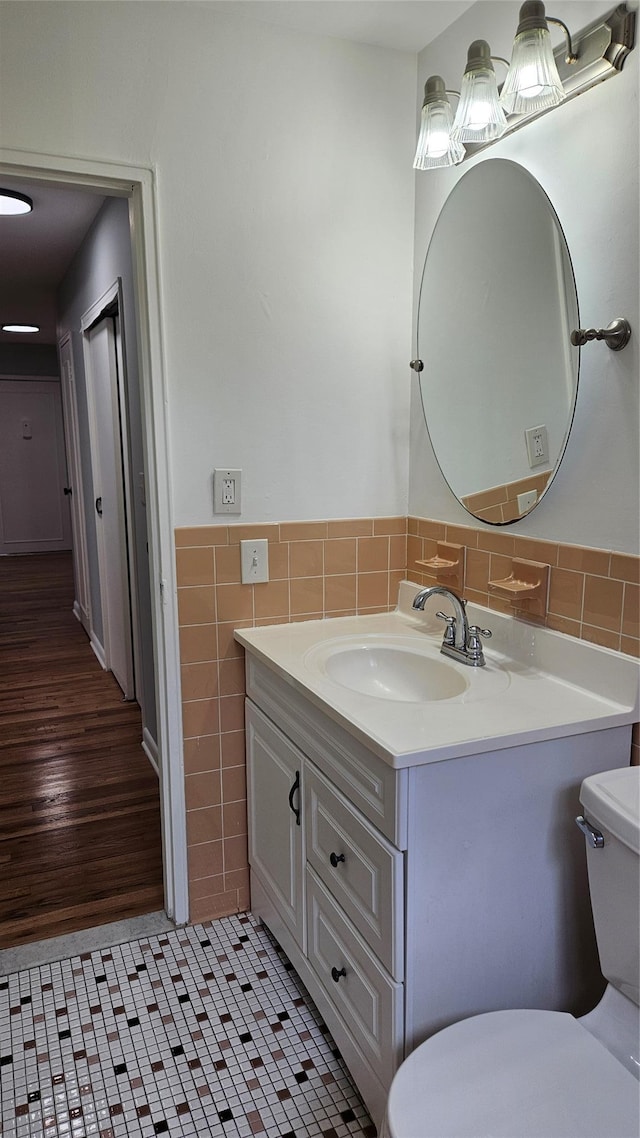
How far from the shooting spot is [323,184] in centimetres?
186

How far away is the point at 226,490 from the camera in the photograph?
1.87 metres

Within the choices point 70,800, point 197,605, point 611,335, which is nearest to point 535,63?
point 611,335

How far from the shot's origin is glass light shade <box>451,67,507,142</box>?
1422 millimetres

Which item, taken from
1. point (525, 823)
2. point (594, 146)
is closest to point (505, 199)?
point (594, 146)

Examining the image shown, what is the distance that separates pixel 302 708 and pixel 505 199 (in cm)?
119

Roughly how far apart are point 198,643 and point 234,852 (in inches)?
25.0

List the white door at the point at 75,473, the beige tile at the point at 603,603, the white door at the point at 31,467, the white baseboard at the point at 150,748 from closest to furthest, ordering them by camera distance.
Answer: the beige tile at the point at 603,603, the white baseboard at the point at 150,748, the white door at the point at 75,473, the white door at the point at 31,467

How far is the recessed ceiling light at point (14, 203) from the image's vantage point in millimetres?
2836

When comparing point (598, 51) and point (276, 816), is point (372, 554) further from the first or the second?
point (598, 51)

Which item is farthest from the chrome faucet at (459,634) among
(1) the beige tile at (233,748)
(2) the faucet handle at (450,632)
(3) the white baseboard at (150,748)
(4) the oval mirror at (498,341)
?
(3) the white baseboard at (150,748)

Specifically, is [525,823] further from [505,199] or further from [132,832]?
[132,832]

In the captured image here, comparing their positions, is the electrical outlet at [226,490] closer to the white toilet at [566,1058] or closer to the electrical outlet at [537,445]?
the electrical outlet at [537,445]

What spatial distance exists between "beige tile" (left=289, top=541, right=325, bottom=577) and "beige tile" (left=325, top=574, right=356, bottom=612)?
0.05m

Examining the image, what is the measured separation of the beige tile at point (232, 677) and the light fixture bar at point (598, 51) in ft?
4.77
